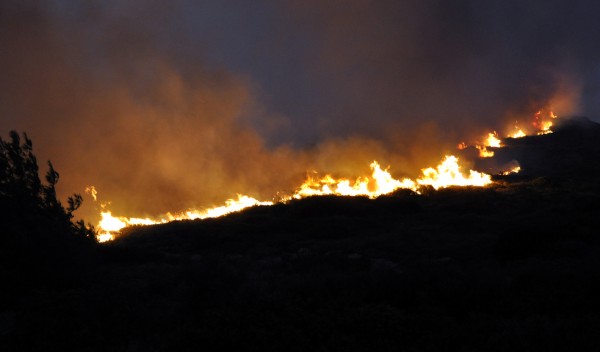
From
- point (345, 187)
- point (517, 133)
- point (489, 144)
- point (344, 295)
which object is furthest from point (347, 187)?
point (517, 133)

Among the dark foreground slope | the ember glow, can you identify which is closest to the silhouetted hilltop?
the ember glow

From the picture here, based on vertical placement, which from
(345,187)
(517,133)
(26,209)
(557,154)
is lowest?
(26,209)

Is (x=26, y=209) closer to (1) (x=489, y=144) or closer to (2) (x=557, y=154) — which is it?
(2) (x=557, y=154)

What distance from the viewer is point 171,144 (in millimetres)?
39062

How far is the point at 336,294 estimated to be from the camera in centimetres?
1141

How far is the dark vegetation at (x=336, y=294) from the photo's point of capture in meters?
8.34

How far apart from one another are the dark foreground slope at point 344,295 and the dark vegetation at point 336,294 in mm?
40

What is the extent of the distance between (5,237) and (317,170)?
27489 millimetres

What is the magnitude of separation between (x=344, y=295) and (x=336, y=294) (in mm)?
524

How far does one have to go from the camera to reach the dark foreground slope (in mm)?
8328

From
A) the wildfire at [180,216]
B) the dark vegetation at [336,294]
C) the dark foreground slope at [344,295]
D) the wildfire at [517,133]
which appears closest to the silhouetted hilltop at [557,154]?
the wildfire at [517,133]

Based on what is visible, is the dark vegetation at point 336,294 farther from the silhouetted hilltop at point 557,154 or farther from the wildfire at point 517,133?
the wildfire at point 517,133

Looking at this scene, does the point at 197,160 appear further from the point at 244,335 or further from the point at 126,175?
the point at 244,335

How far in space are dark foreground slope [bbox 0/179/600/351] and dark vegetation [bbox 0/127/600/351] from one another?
0.04 m
